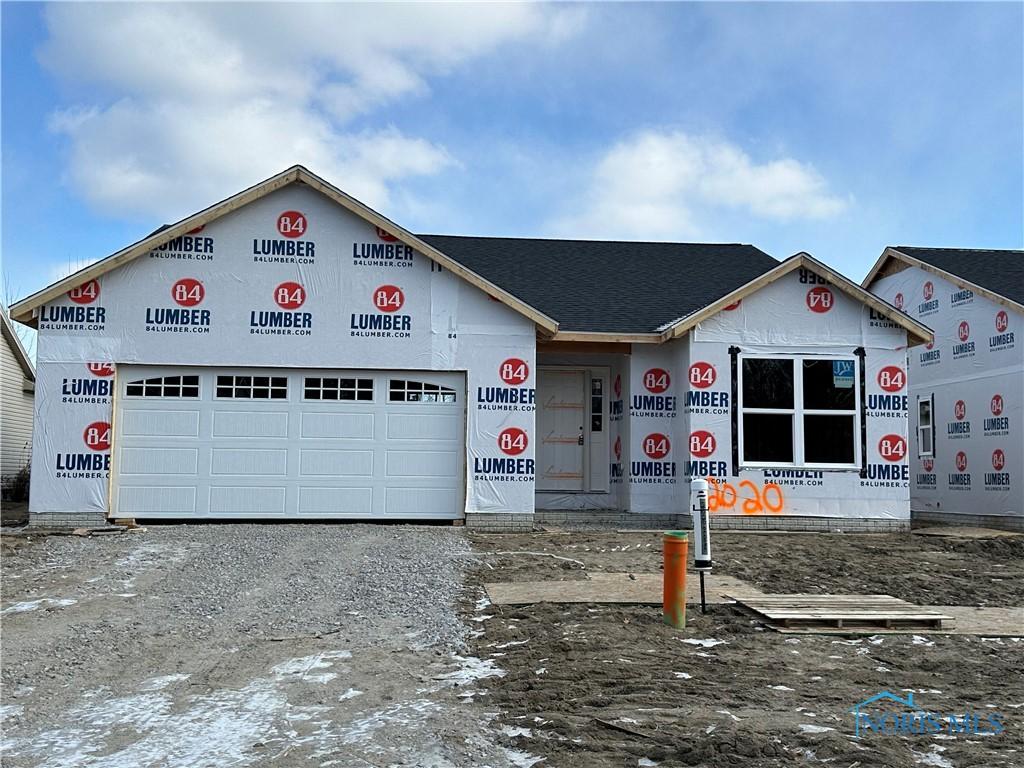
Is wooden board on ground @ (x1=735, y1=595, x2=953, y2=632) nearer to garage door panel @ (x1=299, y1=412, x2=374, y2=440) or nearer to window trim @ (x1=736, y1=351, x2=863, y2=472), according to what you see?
window trim @ (x1=736, y1=351, x2=863, y2=472)

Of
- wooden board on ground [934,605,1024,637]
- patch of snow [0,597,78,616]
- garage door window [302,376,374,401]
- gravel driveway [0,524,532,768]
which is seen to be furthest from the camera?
garage door window [302,376,374,401]

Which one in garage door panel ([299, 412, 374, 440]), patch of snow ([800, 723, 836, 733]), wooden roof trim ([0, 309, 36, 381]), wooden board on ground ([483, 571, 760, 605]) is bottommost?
patch of snow ([800, 723, 836, 733])

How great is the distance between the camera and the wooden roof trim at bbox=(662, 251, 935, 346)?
15.1 meters

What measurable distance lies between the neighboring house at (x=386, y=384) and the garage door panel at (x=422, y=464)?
31 mm

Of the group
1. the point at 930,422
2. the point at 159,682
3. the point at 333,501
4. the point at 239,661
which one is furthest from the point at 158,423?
the point at 930,422

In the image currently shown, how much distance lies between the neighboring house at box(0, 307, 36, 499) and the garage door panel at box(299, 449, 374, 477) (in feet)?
35.7

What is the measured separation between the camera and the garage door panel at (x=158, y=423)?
14227 mm

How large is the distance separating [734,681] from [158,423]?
427 inches

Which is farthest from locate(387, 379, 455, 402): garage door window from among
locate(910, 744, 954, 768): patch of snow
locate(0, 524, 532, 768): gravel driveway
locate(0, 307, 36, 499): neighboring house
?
locate(0, 307, 36, 499): neighboring house

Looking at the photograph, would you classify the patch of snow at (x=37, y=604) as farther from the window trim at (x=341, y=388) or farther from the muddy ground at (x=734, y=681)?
the window trim at (x=341, y=388)

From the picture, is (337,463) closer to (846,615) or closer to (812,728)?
(846,615)

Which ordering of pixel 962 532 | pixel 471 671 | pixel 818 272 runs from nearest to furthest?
1. pixel 471 671
2. pixel 818 272
3. pixel 962 532

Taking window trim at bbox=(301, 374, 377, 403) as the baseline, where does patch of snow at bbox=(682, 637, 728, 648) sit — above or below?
below

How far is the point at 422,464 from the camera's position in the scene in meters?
14.7
